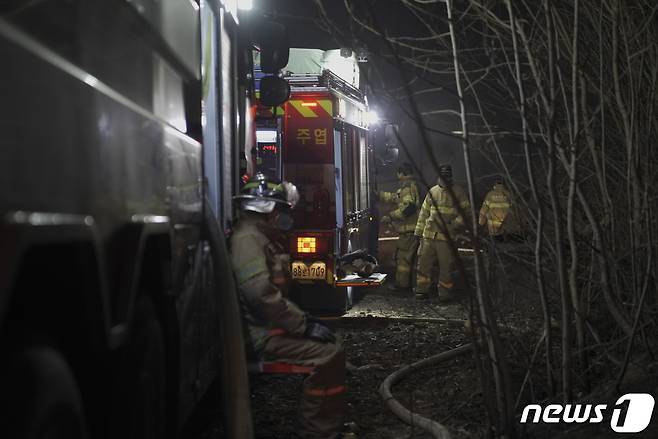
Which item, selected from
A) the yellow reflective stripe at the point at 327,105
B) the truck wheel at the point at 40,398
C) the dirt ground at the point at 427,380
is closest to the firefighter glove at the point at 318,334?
the dirt ground at the point at 427,380

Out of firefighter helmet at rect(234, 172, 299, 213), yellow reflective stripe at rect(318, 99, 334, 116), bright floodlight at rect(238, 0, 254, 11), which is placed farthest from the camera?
yellow reflective stripe at rect(318, 99, 334, 116)

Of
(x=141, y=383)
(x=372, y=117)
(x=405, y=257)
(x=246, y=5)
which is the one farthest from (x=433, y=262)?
(x=141, y=383)

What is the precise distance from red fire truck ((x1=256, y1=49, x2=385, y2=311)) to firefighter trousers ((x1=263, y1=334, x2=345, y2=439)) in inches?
147

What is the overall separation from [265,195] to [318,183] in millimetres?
3573

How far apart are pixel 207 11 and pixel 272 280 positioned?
1645 millimetres

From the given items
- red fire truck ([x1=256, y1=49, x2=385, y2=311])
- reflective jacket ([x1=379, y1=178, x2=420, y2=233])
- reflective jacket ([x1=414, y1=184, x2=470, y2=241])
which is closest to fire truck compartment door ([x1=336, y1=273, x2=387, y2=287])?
red fire truck ([x1=256, y1=49, x2=385, y2=311])

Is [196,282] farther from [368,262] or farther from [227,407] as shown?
[368,262]

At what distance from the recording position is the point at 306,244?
8500mm

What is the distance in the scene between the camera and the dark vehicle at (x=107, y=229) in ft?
5.29

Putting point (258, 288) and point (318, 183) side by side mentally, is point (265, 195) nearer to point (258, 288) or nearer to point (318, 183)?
point (258, 288)

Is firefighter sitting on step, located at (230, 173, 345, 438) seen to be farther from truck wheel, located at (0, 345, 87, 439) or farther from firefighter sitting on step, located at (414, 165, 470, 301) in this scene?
firefighter sitting on step, located at (414, 165, 470, 301)

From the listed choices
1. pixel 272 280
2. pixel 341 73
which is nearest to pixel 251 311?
pixel 272 280

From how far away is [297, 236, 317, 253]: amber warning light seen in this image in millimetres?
8492
